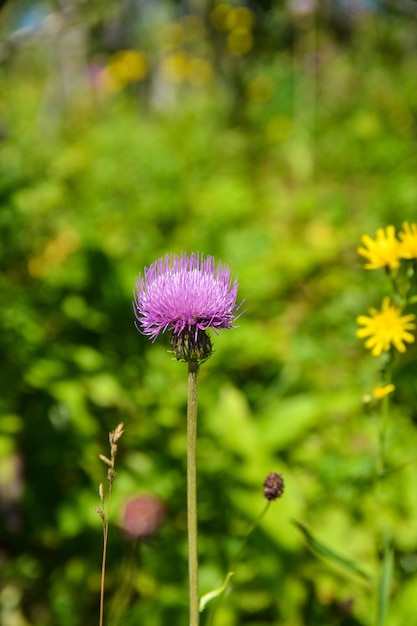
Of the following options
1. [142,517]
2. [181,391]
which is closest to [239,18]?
[181,391]

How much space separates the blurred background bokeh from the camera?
1741 millimetres

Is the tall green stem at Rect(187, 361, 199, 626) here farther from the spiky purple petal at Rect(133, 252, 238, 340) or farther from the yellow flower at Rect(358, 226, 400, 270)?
the yellow flower at Rect(358, 226, 400, 270)

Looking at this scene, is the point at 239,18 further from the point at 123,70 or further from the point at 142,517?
the point at 142,517

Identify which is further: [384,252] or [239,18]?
[239,18]

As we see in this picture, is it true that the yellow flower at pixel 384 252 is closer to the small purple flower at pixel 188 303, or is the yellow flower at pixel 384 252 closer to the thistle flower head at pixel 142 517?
the small purple flower at pixel 188 303

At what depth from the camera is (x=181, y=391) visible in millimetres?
2301

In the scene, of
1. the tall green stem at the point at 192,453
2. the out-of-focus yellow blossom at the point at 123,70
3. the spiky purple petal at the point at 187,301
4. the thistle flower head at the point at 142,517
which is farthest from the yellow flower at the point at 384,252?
the out-of-focus yellow blossom at the point at 123,70

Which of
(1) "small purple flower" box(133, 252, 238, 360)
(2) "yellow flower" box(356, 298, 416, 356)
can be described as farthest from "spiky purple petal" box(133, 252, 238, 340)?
(2) "yellow flower" box(356, 298, 416, 356)

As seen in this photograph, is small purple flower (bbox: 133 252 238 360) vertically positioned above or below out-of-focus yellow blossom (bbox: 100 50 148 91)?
below

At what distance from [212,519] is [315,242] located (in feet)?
7.04

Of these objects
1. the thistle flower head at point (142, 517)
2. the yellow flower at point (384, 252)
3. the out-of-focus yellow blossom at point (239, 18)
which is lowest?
the thistle flower head at point (142, 517)

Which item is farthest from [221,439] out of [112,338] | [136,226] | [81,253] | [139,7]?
[139,7]

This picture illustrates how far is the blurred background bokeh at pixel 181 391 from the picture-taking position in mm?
1741

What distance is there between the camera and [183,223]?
3.68m
